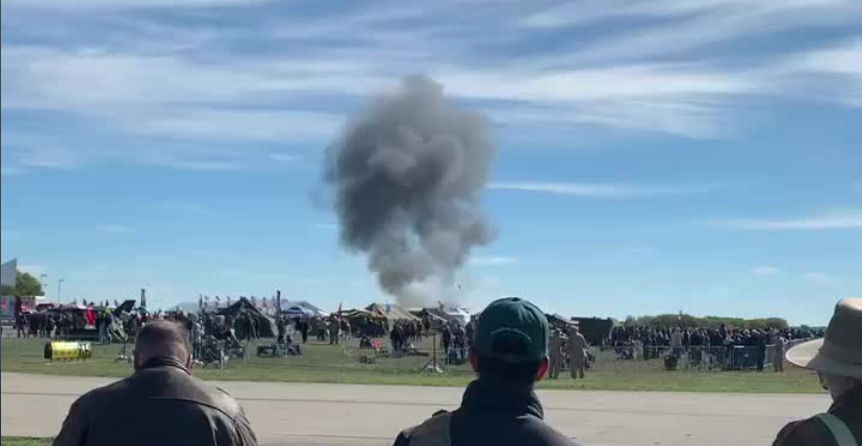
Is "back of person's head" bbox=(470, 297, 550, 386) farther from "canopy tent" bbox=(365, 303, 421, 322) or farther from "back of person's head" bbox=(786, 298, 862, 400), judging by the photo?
"canopy tent" bbox=(365, 303, 421, 322)

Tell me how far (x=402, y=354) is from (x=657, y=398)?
20.0 m

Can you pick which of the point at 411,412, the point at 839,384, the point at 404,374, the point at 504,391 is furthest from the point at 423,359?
the point at 504,391

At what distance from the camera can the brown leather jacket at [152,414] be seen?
14.4 feet

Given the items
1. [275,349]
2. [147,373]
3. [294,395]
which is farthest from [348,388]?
[147,373]

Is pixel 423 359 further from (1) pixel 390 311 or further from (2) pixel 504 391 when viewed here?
(1) pixel 390 311

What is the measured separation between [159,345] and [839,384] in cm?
244

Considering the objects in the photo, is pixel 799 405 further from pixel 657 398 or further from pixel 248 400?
pixel 248 400

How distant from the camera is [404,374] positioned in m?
30.5

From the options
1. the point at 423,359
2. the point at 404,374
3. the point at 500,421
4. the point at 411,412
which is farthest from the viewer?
the point at 423,359

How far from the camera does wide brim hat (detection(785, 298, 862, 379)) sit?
364 cm

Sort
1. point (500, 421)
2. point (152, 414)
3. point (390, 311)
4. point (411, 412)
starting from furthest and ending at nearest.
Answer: point (390, 311)
point (411, 412)
point (152, 414)
point (500, 421)

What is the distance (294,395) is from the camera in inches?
821

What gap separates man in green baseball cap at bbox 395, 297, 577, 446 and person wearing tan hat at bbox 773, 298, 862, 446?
2.37 feet

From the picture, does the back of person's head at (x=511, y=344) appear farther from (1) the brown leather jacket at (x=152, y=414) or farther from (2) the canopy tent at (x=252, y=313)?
(2) the canopy tent at (x=252, y=313)
